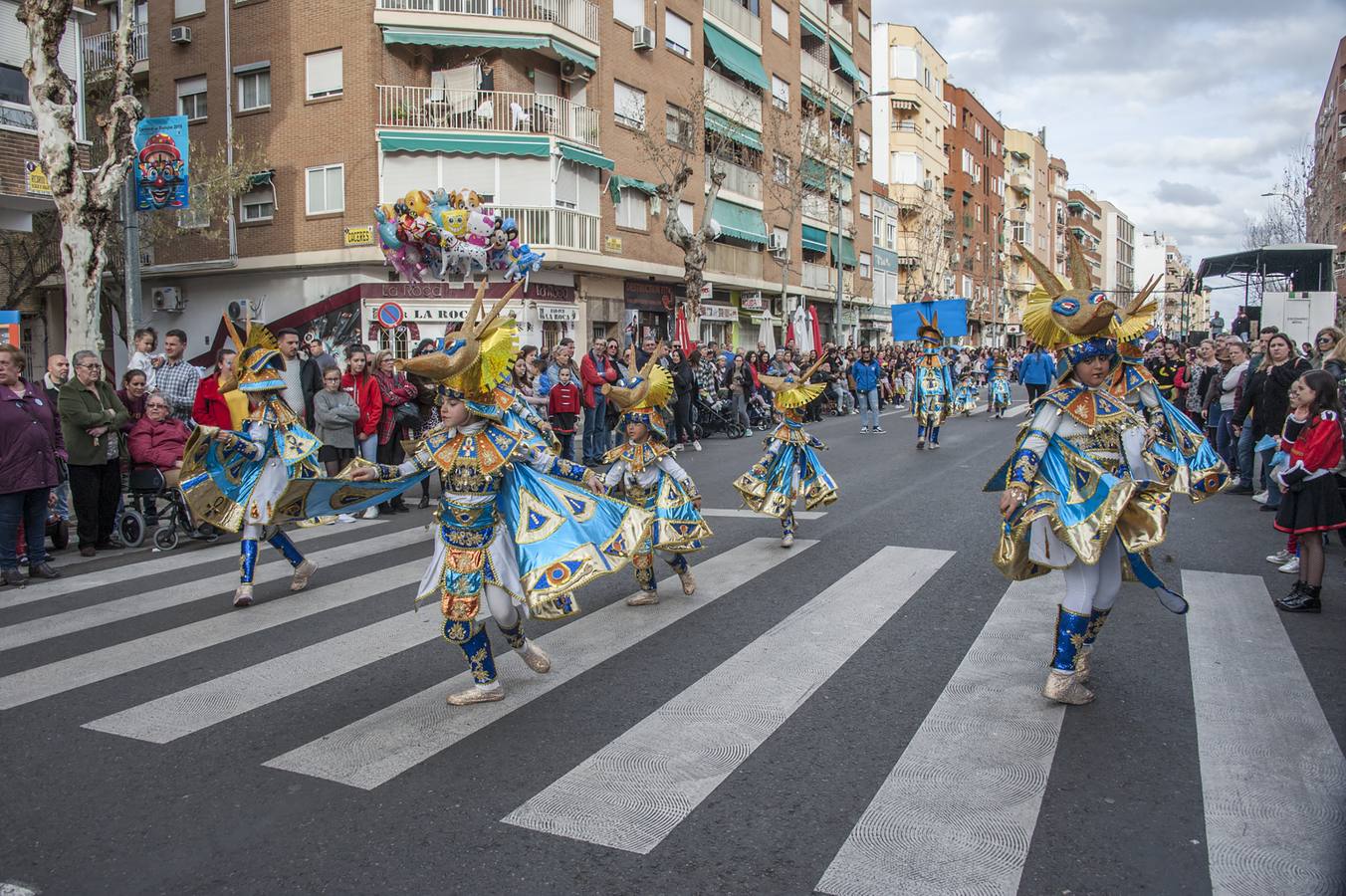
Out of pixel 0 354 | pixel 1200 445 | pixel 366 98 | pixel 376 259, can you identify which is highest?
pixel 366 98

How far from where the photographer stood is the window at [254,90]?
2693 centimetres

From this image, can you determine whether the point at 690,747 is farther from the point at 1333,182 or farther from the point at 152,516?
the point at 1333,182

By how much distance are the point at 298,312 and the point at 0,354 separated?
1948 centimetres

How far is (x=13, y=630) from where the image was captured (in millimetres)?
6758

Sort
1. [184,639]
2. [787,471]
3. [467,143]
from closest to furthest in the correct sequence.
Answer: [184,639], [787,471], [467,143]

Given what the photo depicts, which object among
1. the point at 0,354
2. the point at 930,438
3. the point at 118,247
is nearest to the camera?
the point at 0,354

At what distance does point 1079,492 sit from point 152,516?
913 centimetres

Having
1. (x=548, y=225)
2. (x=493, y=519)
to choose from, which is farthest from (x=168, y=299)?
(x=493, y=519)

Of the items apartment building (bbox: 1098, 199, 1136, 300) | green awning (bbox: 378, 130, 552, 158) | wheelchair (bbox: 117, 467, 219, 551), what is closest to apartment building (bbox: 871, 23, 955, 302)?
green awning (bbox: 378, 130, 552, 158)

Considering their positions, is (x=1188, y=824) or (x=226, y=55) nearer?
(x=1188, y=824)

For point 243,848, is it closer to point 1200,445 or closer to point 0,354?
point 1200,445

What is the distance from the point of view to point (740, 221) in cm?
3659

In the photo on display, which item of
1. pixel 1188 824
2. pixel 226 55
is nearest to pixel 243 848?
pixel 1188 824

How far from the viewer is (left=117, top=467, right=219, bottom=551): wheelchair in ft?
32.2
